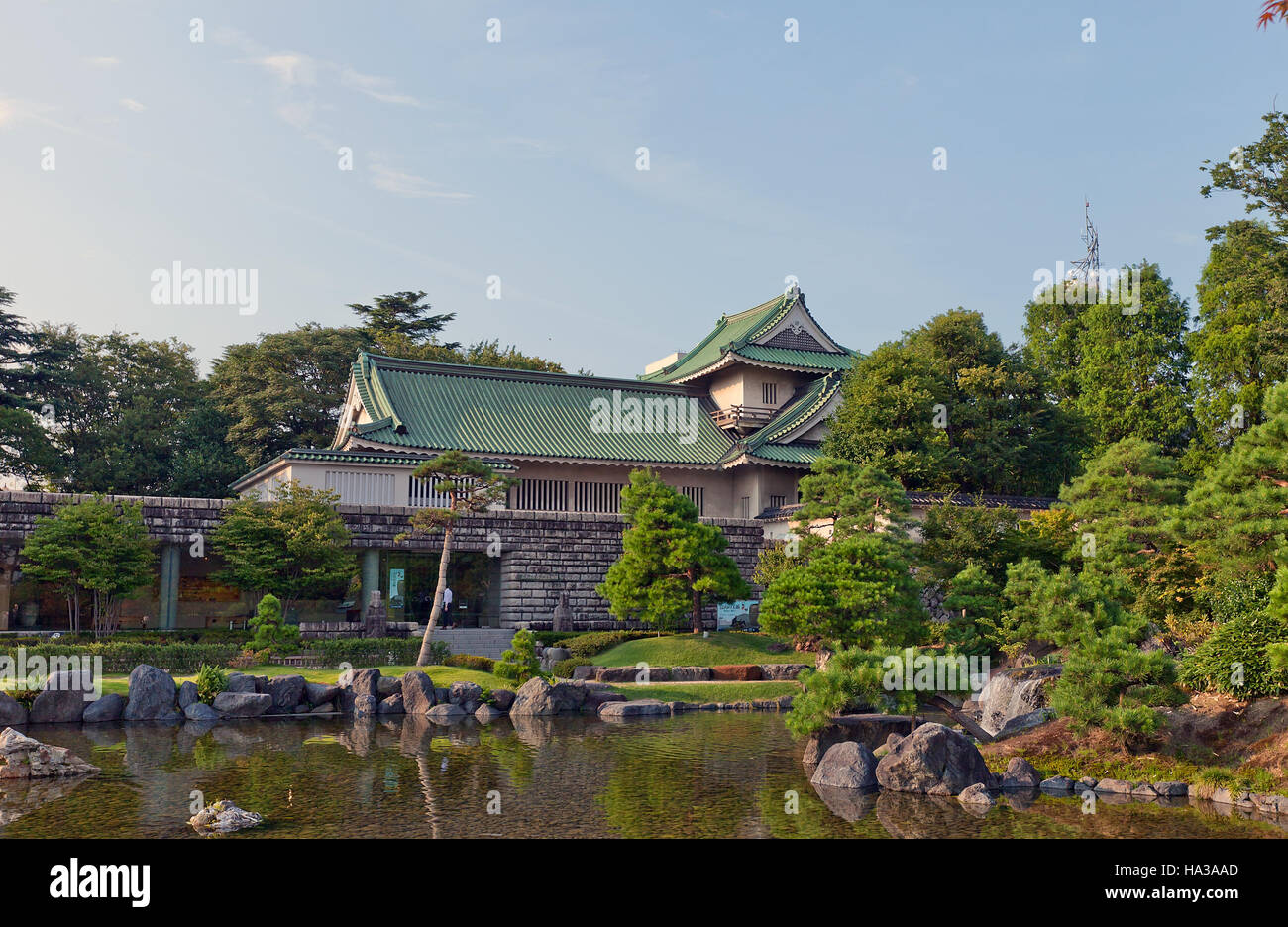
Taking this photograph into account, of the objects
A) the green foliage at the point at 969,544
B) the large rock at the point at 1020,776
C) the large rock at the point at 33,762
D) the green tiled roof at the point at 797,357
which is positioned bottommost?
the large rock at the point at 1020,776

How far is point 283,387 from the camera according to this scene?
48250mm

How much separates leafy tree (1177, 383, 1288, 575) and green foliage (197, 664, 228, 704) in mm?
18196

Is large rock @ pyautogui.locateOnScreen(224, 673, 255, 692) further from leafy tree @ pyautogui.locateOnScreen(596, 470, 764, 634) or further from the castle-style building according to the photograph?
the castle-style building

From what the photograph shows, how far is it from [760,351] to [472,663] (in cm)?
2094

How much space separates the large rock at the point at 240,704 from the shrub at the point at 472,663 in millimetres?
5790

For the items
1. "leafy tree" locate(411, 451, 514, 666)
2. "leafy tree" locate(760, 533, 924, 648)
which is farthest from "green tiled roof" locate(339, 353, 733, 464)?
"leafy tree" locate(760, 533, 924, 648)

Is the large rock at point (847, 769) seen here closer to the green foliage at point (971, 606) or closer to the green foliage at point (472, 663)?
the green foliage at point (971, 606)

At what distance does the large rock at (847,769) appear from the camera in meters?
13.6

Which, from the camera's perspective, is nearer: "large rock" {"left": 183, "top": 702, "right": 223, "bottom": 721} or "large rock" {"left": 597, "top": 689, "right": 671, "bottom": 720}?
"large rock" {"left": 183, "top": 702, "right": 223, "bottom": 721}

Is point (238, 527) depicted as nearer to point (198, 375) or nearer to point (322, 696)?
point (322, 696)

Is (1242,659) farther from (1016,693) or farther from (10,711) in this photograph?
(10,711)

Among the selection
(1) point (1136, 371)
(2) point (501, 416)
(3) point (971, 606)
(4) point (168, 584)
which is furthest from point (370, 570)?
(1) point (1136, 371)

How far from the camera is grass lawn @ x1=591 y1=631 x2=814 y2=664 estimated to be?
87.7 ft

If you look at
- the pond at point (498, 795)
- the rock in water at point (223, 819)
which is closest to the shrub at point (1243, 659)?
the pond at point (498, 795)
